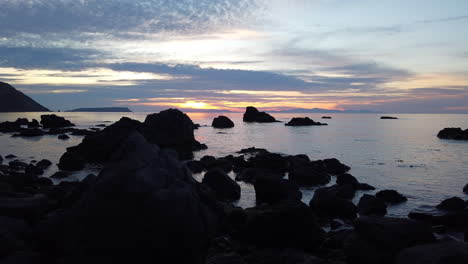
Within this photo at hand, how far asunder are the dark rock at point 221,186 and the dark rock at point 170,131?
26618 millimetres

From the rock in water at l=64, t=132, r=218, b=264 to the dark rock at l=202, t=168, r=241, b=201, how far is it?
12.3m

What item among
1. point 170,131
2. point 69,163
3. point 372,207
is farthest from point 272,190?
point 170,131

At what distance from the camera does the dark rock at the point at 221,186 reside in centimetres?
2027

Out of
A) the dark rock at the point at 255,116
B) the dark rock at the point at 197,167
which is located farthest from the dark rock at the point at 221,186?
the dark rock at the point at 255,116

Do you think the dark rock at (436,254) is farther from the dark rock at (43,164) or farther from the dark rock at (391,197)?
the dark rock at (43,164)

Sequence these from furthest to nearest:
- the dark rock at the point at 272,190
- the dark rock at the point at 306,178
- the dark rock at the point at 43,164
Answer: the dark rock at the point at 43,164, the dark rock at the point at 306,178, the dark rock at the point at 272,190

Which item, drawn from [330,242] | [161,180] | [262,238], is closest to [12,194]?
[161,180]

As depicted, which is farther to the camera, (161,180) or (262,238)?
(262,238)

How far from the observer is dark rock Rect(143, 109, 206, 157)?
47562 millimetres

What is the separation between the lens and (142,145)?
8805 millimetres

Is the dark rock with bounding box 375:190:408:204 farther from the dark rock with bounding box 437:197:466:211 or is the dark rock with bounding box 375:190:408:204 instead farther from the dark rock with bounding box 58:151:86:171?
the dark rock with bounding box 58:151:86:171

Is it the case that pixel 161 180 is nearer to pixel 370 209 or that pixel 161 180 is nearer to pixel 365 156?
pixel 370 209

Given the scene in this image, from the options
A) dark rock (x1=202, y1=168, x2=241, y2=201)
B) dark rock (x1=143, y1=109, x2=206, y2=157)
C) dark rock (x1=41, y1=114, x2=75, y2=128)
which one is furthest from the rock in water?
dark rock (x1=41, y1=114, x2=75, y2=128)

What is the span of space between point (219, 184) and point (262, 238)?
9095 mm
